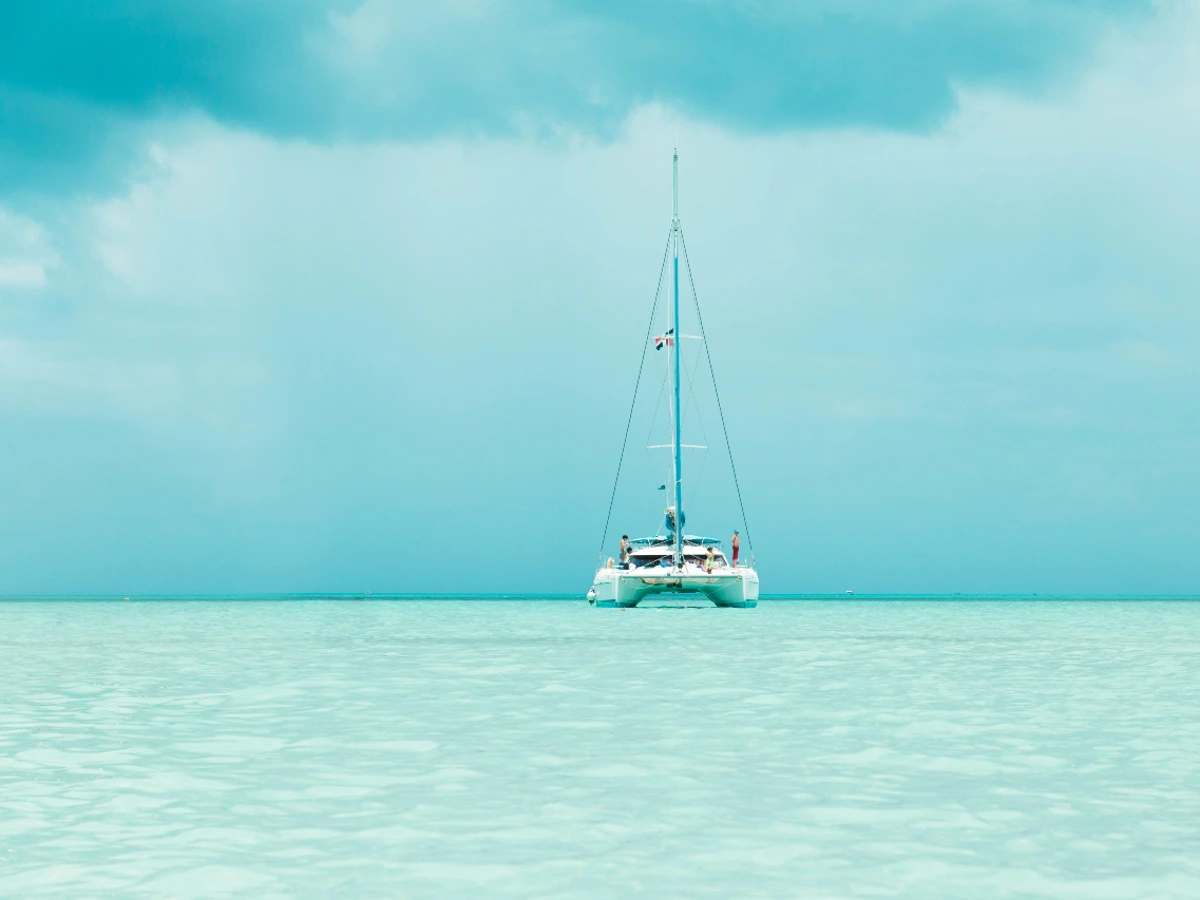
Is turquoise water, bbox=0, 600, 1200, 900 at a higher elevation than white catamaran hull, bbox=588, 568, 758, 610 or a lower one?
lower

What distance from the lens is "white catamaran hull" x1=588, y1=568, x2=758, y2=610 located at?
53469 mm

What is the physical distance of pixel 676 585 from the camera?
5353cm

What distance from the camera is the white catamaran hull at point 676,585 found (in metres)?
53.5

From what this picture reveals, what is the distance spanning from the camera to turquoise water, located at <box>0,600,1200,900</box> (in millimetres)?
7793

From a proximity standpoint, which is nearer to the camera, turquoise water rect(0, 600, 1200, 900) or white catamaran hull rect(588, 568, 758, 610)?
turquoise water rect(0, 600, 1200, 900)

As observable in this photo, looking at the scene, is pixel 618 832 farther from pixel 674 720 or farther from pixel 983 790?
pixel 674 720

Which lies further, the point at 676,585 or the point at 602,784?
the point at 676,585

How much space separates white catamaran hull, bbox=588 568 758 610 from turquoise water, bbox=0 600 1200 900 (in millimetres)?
30060

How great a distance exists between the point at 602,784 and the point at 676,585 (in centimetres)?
4287

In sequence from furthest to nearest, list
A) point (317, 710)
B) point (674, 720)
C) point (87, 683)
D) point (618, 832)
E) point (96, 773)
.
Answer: point (87, 683)
point (317, 710)
point (674, 720)
point (96, 773)
point (618, 832)

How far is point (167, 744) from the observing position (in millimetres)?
13422

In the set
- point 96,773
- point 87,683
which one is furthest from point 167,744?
point 87,683

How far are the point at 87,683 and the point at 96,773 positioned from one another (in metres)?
10.7

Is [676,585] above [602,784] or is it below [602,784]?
above
